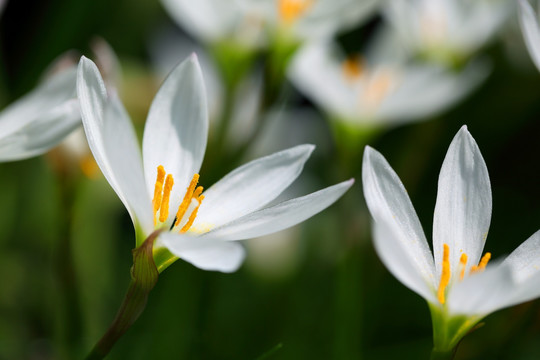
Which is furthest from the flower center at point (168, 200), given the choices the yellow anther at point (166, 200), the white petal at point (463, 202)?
the white petal at point (463, 202)

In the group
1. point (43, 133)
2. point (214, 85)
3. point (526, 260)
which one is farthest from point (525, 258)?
point (214, 85)

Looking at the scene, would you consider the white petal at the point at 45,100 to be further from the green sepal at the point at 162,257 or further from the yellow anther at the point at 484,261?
the yellow anther at the point at 484,261

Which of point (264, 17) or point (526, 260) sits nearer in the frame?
point (526, 260)

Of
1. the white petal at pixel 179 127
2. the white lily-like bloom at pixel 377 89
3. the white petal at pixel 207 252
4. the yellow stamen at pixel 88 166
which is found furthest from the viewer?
the white lily-like bloom at pixel 377 89

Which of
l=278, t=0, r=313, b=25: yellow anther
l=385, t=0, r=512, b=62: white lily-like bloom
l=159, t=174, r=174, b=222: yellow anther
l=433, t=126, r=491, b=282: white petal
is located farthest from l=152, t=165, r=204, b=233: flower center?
l=385, t=0, r=512, b=62: white lily-like bloom

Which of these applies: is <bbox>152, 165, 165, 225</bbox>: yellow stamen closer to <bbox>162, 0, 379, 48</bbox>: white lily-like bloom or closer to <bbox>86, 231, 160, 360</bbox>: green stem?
<bbox>86, 231, 160, 360</bbox>: green stem

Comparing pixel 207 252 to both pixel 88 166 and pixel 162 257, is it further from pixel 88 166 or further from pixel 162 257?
pixel 88 166
